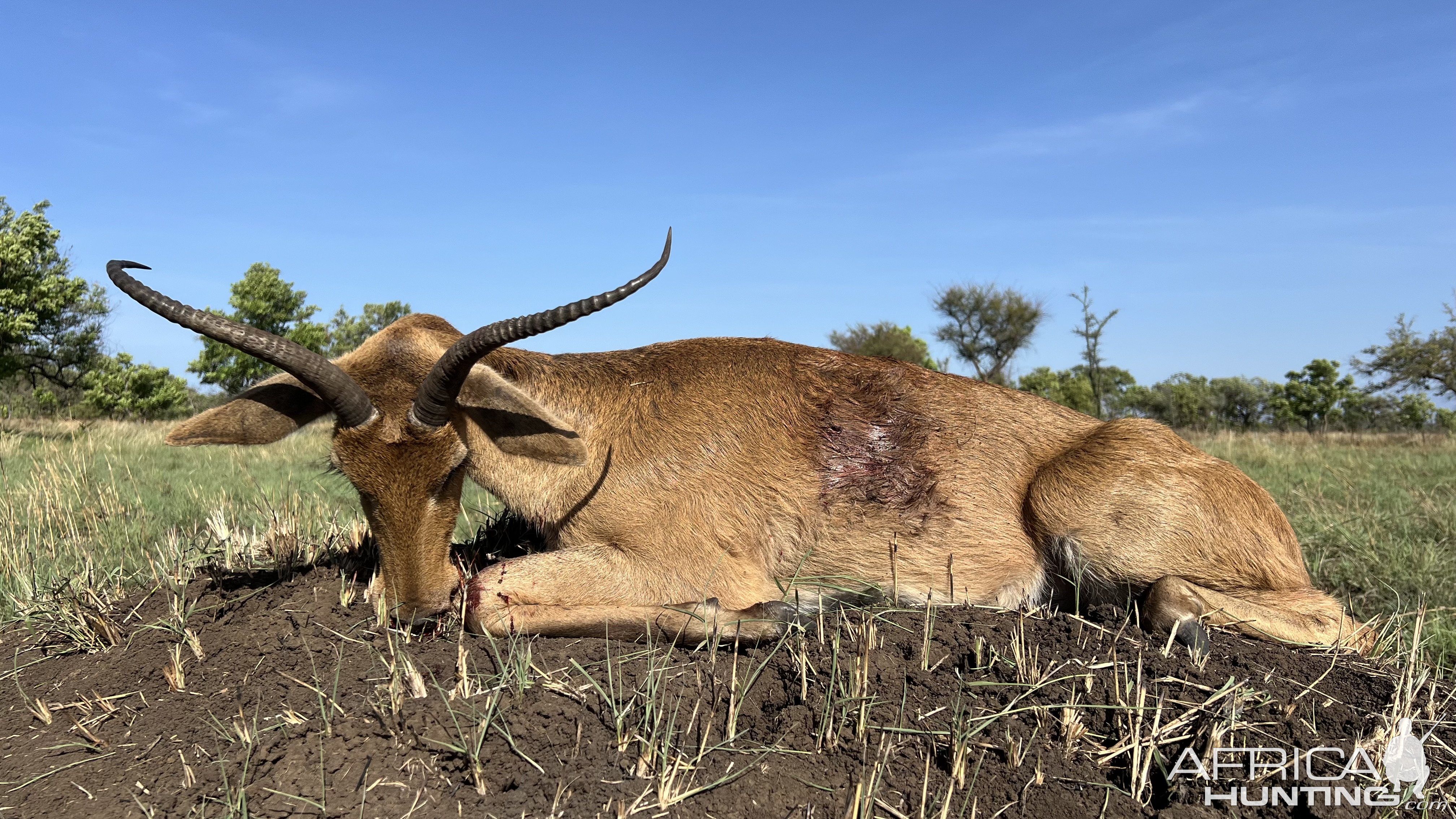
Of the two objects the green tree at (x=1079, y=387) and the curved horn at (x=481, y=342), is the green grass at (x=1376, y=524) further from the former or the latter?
the green tree at (x=1079, y=387)

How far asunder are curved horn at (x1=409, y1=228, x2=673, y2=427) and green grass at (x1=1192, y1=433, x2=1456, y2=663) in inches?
205

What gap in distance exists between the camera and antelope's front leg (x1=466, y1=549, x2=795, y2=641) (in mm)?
4223

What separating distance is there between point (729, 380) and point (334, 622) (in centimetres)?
255

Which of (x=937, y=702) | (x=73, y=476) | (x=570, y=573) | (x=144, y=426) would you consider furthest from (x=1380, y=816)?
(x=144, y=426)

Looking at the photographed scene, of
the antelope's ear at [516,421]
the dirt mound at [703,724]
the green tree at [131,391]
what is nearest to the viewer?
the dirt mound at [703,724]

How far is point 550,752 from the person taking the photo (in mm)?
3043

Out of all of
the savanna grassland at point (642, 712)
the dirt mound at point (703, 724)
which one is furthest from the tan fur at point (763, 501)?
the dirt mound at point (703, 724)

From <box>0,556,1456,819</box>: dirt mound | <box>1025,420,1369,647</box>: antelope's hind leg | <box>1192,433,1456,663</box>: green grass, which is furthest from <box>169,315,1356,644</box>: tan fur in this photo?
<box>1192,433,1456,663</box>: green grass

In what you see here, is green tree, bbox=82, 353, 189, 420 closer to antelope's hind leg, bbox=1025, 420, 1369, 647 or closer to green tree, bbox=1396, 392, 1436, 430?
antelope's hind leg, bbox=1025, 420, 1369, 647

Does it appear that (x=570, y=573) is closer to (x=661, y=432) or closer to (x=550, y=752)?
(x=661, y=432)

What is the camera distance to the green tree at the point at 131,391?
37.2 metres

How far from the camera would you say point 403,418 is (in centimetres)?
429

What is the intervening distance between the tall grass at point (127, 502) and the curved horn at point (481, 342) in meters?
0.72

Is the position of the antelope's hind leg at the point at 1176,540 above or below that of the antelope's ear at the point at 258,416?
below
